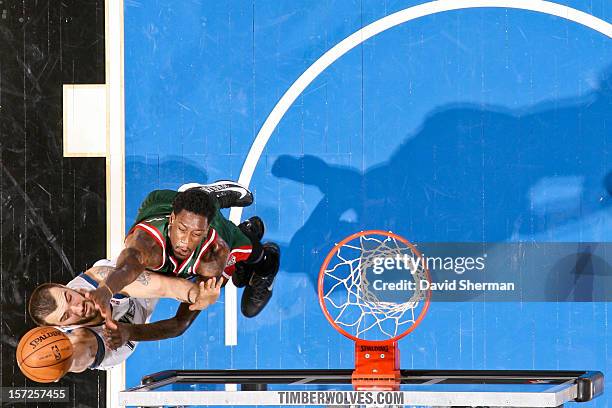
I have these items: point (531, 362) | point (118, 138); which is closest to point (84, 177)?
point (118, 138)

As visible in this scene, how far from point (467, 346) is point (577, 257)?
102 centimetres

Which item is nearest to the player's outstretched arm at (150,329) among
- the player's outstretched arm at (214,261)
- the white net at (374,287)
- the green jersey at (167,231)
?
the green jersey at (167,231)

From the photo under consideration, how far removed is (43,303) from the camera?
24.6ft

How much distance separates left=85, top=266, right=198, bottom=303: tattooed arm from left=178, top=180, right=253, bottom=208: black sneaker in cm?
100

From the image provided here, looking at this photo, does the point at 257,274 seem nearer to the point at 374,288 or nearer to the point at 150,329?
the point at 374,288

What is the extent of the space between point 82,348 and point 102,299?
2.69ft

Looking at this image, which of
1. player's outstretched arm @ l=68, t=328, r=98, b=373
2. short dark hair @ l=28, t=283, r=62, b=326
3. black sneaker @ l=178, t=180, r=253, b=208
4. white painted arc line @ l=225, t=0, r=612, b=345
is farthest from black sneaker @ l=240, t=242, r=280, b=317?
short dark hair @ l=28, t=283, r=62, b=326

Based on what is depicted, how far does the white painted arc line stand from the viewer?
8.98 metres

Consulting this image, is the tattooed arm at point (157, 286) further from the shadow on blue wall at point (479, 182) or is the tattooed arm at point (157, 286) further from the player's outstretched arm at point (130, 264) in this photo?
the shadow on blue wall at point (479, 182)

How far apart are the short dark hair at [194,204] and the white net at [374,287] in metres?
1.31

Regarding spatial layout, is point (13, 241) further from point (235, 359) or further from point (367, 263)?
point (367, 263)

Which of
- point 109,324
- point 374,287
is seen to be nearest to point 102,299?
point 109,324

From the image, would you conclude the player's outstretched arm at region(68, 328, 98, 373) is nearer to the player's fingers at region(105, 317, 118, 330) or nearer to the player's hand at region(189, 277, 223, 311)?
the player's fingers at region(105, 317, 118, 330)

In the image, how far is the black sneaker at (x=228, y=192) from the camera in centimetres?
900
